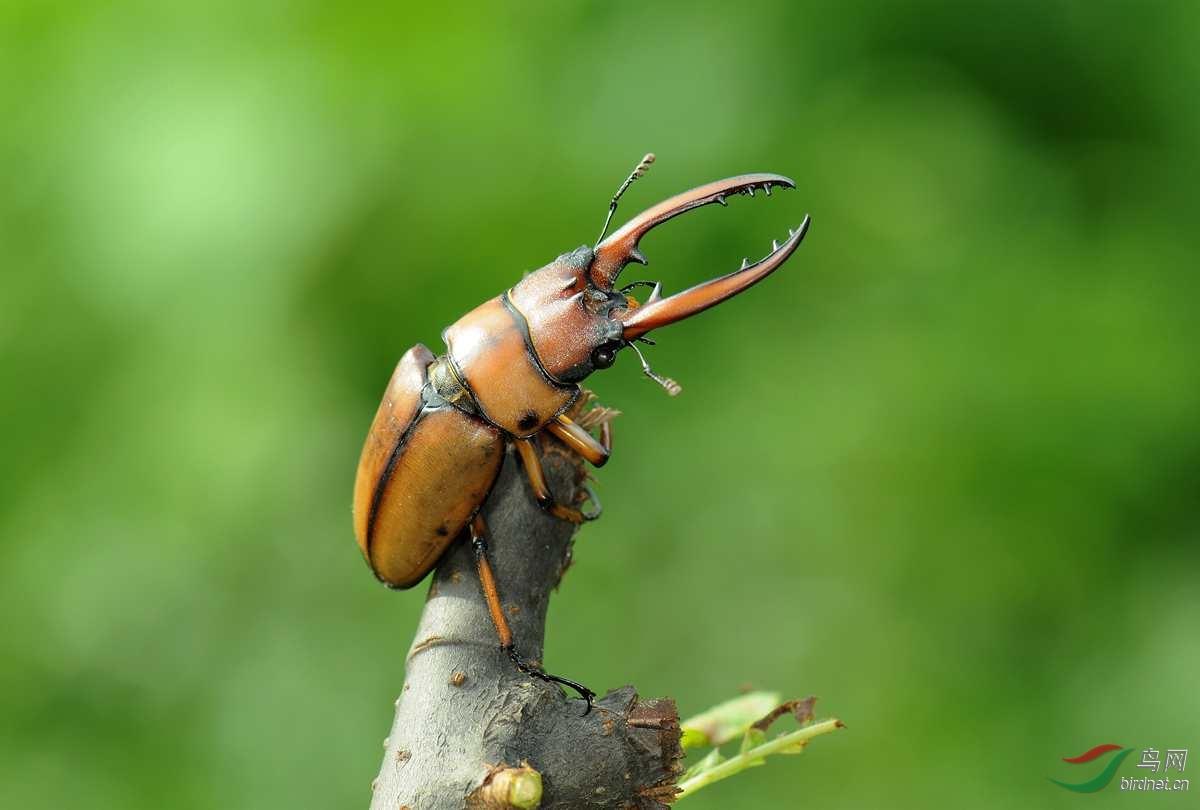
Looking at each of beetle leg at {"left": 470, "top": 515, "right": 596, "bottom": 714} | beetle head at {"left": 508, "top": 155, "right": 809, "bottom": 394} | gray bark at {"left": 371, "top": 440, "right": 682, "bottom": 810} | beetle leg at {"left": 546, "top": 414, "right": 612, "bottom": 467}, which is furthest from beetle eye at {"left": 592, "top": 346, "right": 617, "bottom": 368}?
gray bark at {"left": 371, "top": 440, "right": 682, "bottom": 810}

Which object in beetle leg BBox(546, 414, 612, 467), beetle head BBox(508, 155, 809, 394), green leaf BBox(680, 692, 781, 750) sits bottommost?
green leaf BBox(680, 692, 781, 750)

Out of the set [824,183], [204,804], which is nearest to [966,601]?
[824,183]

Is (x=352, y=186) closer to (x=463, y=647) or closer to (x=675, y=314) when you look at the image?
(x=675, y=314)

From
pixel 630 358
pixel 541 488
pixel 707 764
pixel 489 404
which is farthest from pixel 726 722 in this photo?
pixel 630 358

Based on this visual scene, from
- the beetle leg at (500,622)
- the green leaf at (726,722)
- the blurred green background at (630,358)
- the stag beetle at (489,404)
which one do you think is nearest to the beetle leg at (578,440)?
the stag beetle at (489,404)

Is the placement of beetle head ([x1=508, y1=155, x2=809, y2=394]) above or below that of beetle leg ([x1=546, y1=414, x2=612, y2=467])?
above

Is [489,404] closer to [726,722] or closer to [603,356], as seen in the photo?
[603,356]

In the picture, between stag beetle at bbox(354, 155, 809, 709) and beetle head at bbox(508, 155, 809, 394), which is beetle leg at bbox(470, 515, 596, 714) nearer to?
stag beetle at bbox(354, 155, 809, 709)

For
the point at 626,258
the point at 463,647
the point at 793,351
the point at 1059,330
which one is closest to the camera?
the point at 463,647
